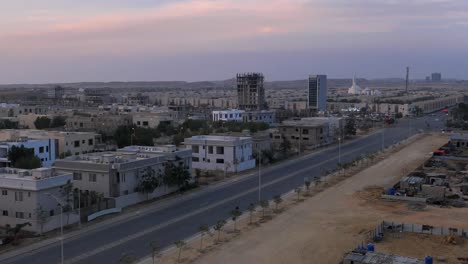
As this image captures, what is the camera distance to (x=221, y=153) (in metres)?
38.2

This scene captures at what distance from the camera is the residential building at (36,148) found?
33.8 meters

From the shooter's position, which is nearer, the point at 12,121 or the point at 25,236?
the point at 25,236

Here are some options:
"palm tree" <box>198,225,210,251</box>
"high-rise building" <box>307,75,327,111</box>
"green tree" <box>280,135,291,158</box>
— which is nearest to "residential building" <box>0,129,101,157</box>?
"green tree" <box>280,135,291,158</box>

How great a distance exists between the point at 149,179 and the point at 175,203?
180 cm

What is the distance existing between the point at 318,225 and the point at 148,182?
891 cm

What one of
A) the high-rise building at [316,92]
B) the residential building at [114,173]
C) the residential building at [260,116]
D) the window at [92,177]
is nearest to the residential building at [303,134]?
the residential building at [260,116]

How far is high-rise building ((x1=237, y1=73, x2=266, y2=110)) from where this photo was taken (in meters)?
84.1

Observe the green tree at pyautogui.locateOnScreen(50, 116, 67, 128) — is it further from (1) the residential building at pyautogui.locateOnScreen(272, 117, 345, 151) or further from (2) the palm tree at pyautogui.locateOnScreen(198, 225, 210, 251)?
(2) the palm tree at pyautogui.locateOnScreen(198, 225, 210, 251)

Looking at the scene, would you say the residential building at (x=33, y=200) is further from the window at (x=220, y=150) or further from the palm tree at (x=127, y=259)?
the window at (x=220, y=150)

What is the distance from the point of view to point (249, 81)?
84.2 meters

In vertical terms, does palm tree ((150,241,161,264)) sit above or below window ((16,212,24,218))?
below

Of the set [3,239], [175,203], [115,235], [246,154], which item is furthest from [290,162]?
[3,239]

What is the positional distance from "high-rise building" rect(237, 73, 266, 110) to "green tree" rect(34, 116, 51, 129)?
107ft

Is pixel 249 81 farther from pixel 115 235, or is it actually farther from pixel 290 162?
pixel 115 235
